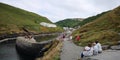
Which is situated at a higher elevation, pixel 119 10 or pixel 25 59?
pixel 119 10

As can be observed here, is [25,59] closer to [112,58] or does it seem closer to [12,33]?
[112,58]

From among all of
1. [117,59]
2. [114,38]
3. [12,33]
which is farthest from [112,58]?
[12,33]

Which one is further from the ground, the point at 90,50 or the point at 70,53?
the point at 90,50

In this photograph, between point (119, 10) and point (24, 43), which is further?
point (119, 10)

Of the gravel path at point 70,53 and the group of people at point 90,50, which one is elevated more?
the group of people at point 90,50

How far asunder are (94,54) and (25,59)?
32.4 meters

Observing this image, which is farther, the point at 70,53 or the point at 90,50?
the point at 70,53

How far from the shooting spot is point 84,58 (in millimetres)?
28156

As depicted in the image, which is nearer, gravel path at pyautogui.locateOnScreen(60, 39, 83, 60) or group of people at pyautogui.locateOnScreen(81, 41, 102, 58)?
group of people at pyautogui.locateOnScreen(81, 41, 102, 58)

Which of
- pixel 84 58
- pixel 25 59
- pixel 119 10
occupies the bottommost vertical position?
pixel 25 59

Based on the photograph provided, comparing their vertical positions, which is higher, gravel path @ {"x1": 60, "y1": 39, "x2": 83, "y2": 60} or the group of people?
the group of people

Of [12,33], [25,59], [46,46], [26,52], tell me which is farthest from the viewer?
[12,33]

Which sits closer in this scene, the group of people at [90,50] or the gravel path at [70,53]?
the group of people at [90,50]

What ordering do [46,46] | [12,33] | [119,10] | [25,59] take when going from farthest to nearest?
1. [12,33]
2. [119,10]
3. [46,46]
4. [25,59]
